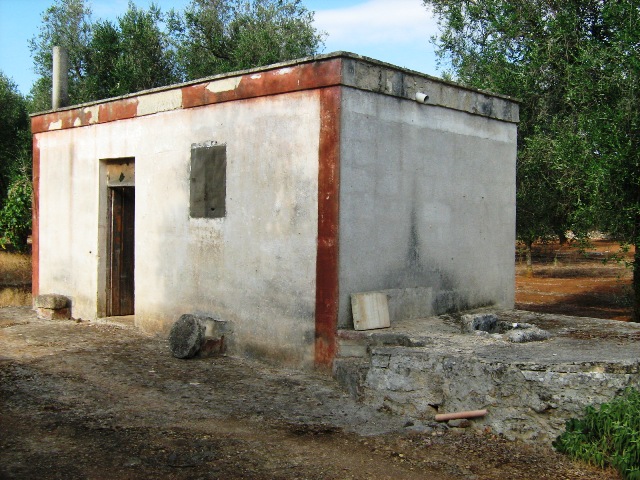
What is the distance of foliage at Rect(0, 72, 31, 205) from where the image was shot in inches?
786

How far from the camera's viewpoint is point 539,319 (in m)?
8.60

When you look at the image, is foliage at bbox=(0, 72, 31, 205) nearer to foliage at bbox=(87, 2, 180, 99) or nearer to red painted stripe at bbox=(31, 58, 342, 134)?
foliage at bbox=(87, 2, 180, 99)

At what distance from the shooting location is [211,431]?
226 inches

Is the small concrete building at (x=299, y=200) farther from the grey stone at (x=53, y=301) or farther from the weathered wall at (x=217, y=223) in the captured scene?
the grey stone at (x=53, y=301)

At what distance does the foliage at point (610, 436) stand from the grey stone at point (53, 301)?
8724mm

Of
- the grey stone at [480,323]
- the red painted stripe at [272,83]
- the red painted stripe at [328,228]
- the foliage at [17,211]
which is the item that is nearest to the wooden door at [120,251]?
the red painted stripe at [272,83]

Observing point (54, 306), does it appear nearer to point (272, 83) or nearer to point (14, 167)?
point (272, 83)

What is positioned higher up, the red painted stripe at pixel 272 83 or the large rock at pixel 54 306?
the red painted stripe at pixel 272 83

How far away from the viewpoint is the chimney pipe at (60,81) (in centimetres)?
1277

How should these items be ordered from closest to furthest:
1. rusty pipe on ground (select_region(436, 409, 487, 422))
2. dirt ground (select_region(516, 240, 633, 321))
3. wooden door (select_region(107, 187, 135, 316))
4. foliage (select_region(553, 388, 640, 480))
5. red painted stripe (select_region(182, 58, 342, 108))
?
foliage (select_region(553, 388, 640, 480))
rusty pipe on ground (select_region(436, 409, 487, 422))
red painted stripe (select_region(182, 58, 342, 108))
wooden door (select_region(107, 187, 135, 316))
dirt ground (select_region(516, 240, 633, 321))

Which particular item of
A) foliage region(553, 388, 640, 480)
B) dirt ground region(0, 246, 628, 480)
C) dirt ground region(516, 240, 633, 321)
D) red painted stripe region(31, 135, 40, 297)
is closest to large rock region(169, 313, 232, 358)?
dirt ground region(0, 246, 628, 480)

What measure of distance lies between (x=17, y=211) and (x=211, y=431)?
1413 cm

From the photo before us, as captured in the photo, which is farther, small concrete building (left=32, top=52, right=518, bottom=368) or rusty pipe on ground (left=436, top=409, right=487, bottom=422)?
small concrete building (left=32, top=52, right=518, bottom=368)

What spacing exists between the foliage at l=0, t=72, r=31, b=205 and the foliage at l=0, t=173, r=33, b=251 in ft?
6.02
